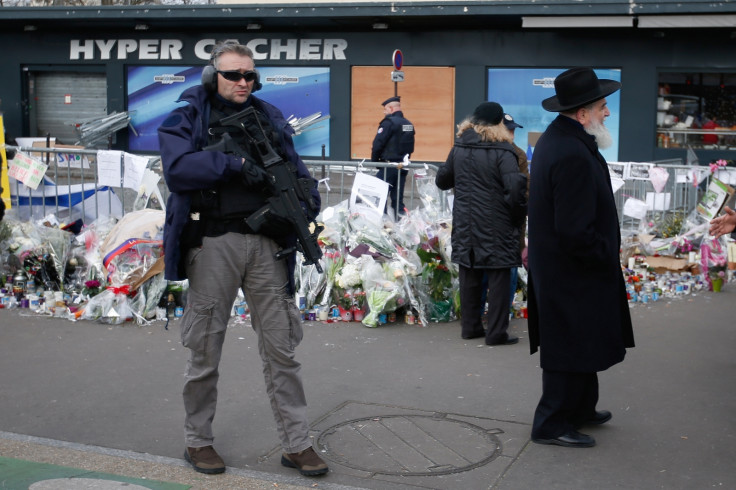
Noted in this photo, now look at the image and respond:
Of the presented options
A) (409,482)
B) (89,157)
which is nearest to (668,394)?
(409,482)

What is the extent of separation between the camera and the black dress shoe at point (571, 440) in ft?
15.6

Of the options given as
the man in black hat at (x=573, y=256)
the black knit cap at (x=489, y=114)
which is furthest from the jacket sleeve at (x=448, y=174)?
the man in black hat at (x=573, y=256)

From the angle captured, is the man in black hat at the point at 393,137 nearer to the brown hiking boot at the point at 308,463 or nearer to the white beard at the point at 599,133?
the white beard at the point at 599,133

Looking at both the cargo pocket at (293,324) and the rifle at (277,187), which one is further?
the cargo pocket at (293,324)

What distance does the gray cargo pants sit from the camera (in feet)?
14.0

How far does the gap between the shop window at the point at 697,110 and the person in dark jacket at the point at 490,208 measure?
536 inches

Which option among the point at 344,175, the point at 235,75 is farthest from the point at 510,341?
the point at 235,75

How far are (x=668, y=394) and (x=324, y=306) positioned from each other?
10.5 ft

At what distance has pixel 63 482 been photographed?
4.23m

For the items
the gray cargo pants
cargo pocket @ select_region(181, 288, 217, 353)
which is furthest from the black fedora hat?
cargo pocket @ select_region(181, 288, 217, 353)

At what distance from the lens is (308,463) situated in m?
4.33

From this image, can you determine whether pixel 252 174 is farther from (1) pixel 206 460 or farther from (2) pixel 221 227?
(1) pixel 206 460

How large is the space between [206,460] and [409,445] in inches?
43.1

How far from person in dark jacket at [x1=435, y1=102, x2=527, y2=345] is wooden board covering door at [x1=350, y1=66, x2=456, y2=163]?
1370cm
